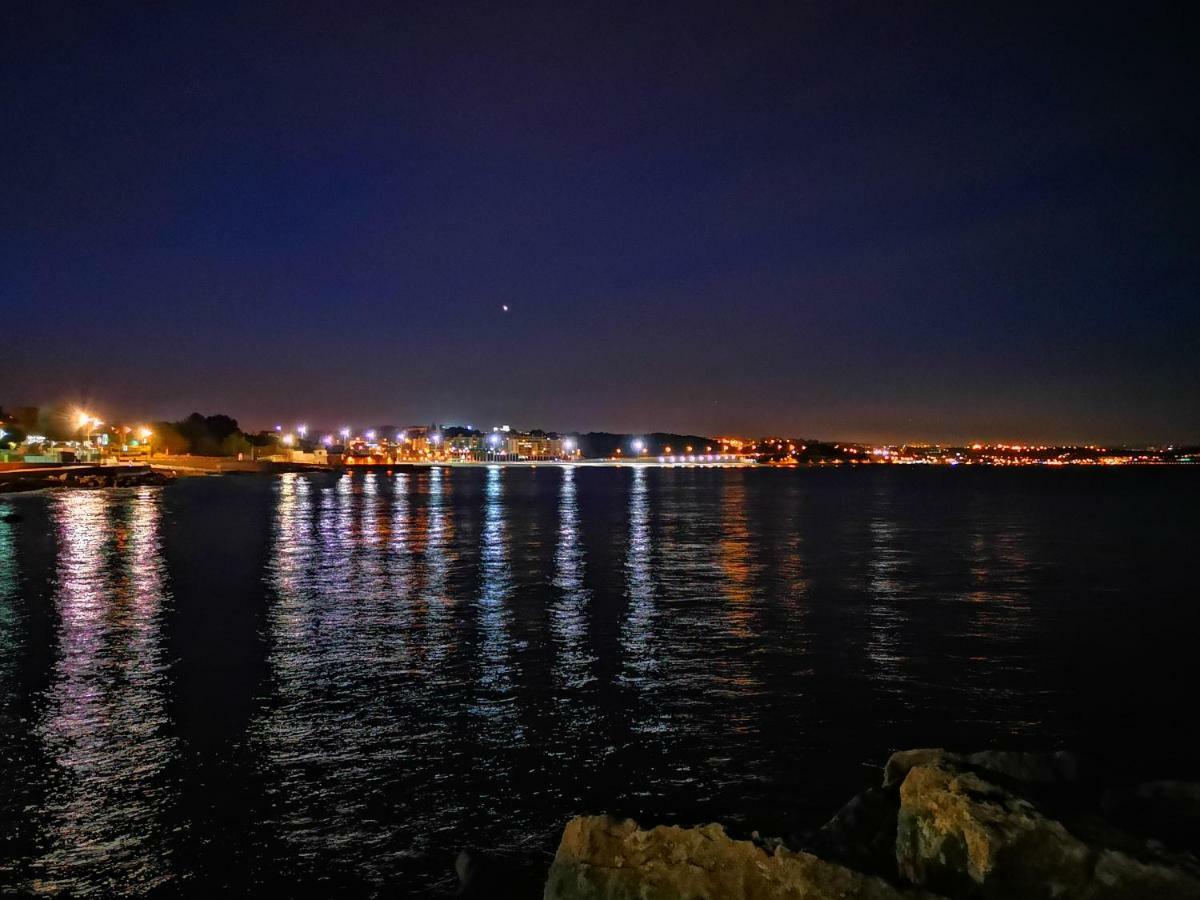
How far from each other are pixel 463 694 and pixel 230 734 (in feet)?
13.1

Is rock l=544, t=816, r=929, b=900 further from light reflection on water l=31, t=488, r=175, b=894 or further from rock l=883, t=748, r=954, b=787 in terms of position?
light reflection on water l=31, t=488, r=175, b=894

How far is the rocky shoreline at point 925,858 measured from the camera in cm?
639

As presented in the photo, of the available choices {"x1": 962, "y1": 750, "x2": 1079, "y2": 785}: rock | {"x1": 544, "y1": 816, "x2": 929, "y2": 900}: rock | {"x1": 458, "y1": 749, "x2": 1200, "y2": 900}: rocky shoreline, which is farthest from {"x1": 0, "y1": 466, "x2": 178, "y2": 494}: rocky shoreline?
{"x1": 962, "y1": 750, "x2": 1079, "y2": 785}: rock

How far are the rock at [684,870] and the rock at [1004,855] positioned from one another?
0.60 m

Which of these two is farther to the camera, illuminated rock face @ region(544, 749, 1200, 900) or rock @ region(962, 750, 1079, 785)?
rock @ region(962, 750, 1079, 785)

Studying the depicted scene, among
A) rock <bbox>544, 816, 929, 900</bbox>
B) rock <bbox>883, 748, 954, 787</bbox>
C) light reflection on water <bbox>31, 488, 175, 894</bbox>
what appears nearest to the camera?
rock <bbox>544, 816, 929, 900</bbox>

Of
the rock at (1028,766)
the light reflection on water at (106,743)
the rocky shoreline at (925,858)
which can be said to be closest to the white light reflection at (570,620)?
the light reflection on water at (106,743)

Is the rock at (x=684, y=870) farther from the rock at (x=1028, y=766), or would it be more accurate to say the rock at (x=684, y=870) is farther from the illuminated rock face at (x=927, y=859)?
the rock at (x=1028, y=766)

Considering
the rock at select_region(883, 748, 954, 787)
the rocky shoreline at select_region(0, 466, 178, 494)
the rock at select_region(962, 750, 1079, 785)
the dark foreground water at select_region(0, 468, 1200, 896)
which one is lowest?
the dark foreground water at select_region(0, 468, 1200, 896)

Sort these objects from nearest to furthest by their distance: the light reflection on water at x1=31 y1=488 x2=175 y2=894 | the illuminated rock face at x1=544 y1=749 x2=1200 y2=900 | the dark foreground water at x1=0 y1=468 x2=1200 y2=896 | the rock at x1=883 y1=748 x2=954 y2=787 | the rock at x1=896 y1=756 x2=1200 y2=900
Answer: the rock at x1=896 y1=756 x2=1200 y2=900
the illuminated rock face at x1=544 y1=749 x2=1200 y2=900
the rock at x1=883 y1=748 x2=954 y2=787
the light reflection on water at x1=31 y1=488 x2=175 y2=894
the dark foreground water at x1=0 y1=468 x2=1200 y2=896

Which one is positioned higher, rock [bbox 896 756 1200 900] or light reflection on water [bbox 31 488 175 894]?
rock [bbox 896 756 1200 900]

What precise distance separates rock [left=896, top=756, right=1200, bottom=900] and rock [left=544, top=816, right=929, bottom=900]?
60 centimetres

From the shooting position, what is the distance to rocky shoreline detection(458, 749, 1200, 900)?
6387mm

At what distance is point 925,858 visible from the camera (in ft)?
22.6
